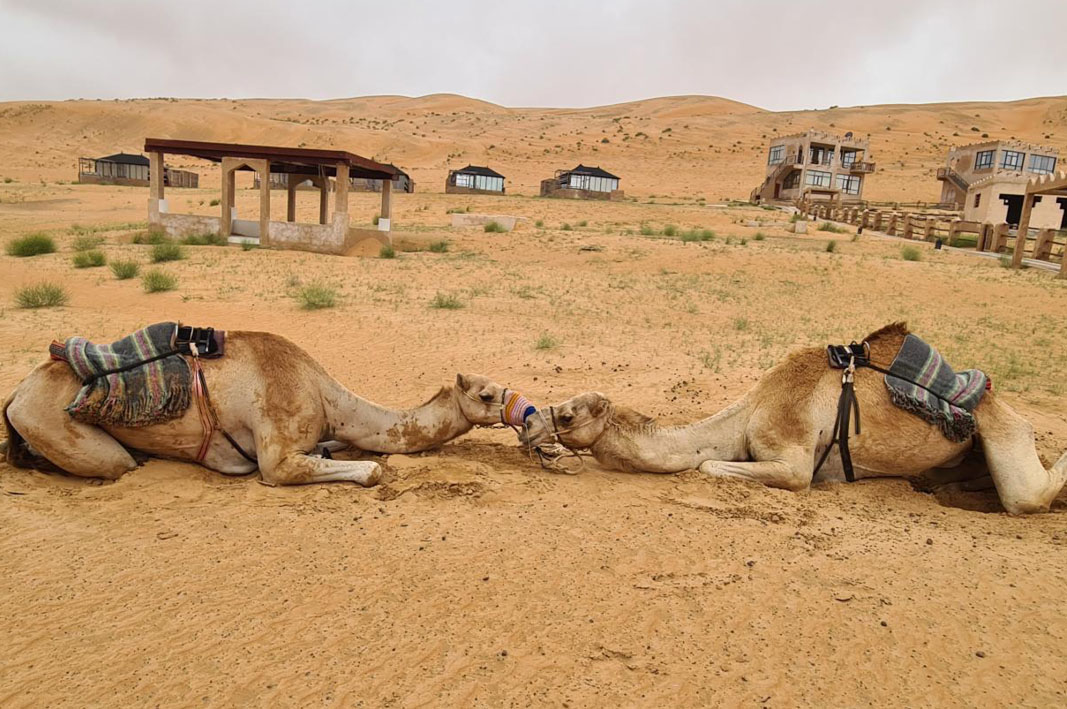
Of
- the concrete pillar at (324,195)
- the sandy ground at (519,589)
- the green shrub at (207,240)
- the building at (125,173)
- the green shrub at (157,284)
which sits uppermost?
the building at (125,173)

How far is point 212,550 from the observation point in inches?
164

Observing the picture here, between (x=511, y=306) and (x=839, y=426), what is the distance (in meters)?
8.71

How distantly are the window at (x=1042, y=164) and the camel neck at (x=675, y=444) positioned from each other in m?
65.8

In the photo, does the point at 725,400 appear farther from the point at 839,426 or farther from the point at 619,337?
the point at 619,337

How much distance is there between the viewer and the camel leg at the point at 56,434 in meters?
4.99

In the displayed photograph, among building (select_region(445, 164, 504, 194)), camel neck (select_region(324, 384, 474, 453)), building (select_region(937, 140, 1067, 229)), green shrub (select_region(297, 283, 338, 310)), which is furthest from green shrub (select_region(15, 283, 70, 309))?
building (select_region(937, 140, 1067, 229))

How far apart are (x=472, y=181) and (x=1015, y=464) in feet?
178

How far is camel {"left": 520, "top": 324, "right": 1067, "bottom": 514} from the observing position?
5.19 metres

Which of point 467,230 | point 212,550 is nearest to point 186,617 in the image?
point 212,550

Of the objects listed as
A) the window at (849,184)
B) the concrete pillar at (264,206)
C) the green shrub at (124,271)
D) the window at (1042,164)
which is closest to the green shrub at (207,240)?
the concrete pillar at (264,206)

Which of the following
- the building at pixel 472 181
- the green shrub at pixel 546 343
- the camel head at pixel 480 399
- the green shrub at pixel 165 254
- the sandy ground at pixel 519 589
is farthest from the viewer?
the building at pixel 472 181

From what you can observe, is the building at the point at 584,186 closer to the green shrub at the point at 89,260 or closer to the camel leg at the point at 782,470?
the green shrub at the point at 89,260

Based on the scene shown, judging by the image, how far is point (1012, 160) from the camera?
56.6 metres

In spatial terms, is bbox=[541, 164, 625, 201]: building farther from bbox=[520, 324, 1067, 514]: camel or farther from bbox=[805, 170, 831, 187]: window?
bbox=[520, 324, 1067, 514]: camel
